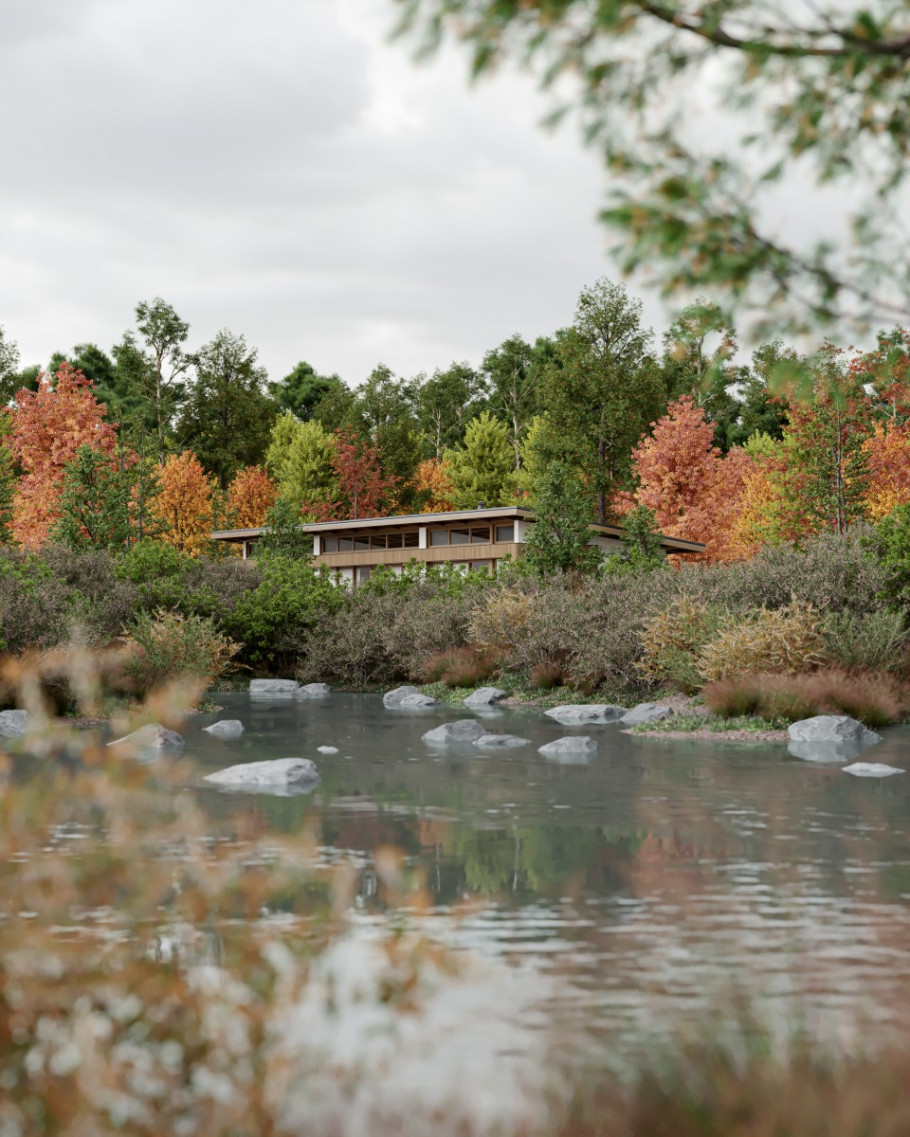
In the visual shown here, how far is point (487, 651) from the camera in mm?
28844

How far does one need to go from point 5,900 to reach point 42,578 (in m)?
22.9

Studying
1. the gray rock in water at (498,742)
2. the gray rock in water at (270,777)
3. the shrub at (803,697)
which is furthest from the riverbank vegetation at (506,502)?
the gray rock in water at (270,777)

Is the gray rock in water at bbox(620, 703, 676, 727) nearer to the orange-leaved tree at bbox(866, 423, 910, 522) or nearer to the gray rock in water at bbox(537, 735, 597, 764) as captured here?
the gray rock in water at bbox(537, 735, 597, 764)

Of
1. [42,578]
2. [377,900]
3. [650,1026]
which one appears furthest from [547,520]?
[650,1026]

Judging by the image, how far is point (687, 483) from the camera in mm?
49188

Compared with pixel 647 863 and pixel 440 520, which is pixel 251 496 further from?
pixel 647 863

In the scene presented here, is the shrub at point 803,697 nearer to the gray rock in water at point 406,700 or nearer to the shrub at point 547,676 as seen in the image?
the shrub at point 547,676

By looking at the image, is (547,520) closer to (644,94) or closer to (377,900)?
(377,900)

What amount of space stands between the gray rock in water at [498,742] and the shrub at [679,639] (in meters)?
5.71

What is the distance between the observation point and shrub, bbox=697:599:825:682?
19.9 meters

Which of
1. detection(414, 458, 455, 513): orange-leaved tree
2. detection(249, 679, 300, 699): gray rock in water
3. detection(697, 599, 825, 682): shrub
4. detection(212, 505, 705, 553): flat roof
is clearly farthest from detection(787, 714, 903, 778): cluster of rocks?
detection(414, 458, 455, 513): orange-leaved tree

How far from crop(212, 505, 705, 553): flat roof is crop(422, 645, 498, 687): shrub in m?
13.3

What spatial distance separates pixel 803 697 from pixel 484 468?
1759 inches

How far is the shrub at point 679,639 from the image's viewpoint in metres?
21.8
